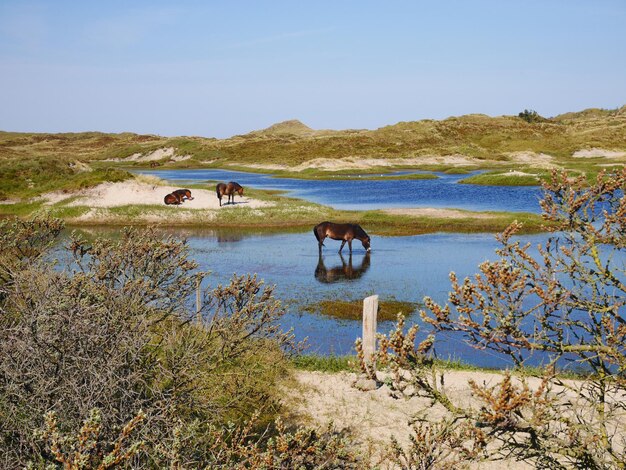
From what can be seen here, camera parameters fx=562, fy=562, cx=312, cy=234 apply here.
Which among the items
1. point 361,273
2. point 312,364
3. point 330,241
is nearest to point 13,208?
point 330,241

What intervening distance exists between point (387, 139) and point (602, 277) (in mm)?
128999

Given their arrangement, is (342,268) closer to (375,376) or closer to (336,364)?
(336,364)

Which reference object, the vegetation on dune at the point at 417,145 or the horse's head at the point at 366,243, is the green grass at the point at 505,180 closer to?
the vegetation on dune at the point at 417,145

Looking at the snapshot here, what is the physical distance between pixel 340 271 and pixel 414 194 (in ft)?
110

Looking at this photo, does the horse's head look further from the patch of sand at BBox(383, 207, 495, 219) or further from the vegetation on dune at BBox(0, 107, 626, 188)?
the vegetation on dune at BBox(0, 107, 626, 188)

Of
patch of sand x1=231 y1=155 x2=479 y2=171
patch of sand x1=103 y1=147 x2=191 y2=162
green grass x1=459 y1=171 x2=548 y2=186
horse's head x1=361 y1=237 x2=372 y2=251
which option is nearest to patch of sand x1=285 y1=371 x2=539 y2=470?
horse's head x1=361 y1=237 x2=372 y2=251

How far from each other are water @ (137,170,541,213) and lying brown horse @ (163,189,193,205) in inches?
434

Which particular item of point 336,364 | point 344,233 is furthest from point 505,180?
point 336,364

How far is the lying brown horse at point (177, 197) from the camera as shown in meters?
44.8

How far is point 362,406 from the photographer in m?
11.8

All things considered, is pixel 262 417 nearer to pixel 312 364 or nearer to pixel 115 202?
pixel 312 364

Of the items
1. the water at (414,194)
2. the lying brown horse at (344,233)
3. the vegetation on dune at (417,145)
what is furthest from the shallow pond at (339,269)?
A: the vegetation on dune at (417,145)

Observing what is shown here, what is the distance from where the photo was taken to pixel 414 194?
5803cm

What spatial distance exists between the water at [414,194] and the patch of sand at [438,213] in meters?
4.12
